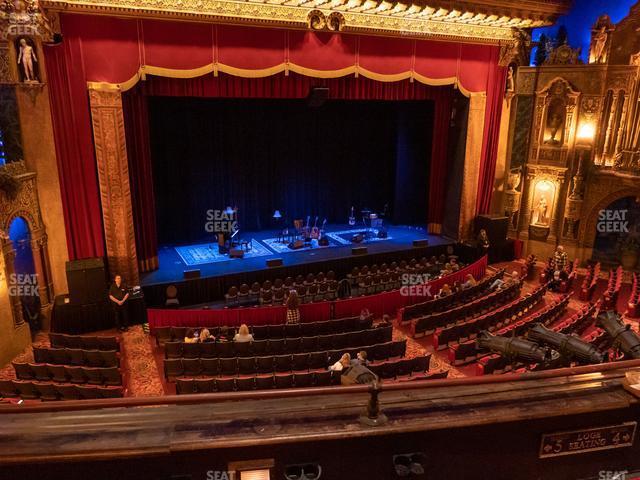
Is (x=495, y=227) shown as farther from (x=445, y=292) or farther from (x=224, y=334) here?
(x=224, y=334)

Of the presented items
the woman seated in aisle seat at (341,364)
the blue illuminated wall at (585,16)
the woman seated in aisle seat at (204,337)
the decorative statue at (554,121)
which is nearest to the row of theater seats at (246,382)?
the woman seated in aisle seat at (341,364)

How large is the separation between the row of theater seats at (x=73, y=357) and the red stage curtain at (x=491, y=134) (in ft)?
43.7

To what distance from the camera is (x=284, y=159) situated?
18.5m

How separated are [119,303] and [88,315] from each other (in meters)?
0.87

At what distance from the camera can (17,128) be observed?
10.8 m

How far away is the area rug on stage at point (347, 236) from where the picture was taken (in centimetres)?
1717

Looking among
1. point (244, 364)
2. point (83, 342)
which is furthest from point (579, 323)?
point (83, 342)

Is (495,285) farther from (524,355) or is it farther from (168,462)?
(168,462)

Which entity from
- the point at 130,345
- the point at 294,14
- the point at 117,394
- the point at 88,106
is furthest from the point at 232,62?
the point at 117,394

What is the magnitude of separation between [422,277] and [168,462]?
12.0 m

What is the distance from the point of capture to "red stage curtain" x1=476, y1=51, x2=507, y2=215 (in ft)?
54.7

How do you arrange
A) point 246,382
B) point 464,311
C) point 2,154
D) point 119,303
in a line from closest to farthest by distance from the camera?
point 246,382 < point 2,154 < point 119,303 < point 464,311

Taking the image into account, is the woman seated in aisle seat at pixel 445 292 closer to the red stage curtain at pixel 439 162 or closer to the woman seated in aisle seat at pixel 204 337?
the woman seated in aisle seat at pixel 204 337

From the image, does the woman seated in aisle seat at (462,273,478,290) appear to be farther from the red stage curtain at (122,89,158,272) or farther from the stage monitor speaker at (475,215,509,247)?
the red stage curtain at (122,89,158,272)
